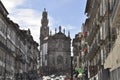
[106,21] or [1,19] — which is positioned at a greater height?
[1,19]

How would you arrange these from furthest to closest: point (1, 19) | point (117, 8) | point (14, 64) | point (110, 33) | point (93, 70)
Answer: point (14, 64) → point (1, 19) → point (93, 70) → point (110, 33) → point (117, 8)

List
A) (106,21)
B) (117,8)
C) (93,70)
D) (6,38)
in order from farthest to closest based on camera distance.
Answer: (6,38) → (93,70) → (106,21) → (117,8)

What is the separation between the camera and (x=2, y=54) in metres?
77.3

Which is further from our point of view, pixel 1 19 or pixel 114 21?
pixel 1 19

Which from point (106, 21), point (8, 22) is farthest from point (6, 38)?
point (106, 21)

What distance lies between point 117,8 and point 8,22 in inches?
2412

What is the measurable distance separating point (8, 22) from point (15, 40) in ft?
50.3

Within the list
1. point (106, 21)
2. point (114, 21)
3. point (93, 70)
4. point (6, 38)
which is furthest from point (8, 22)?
point (114, 21)

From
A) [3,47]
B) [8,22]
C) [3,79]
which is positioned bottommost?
[3,79]

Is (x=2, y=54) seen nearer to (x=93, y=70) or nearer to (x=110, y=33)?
(x=93, y=70)

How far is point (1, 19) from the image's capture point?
246 ft

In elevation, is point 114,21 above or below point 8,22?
below

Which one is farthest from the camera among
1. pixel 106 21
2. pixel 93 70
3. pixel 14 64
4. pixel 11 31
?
pixel 14 64

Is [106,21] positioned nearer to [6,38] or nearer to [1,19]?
[1,19]
